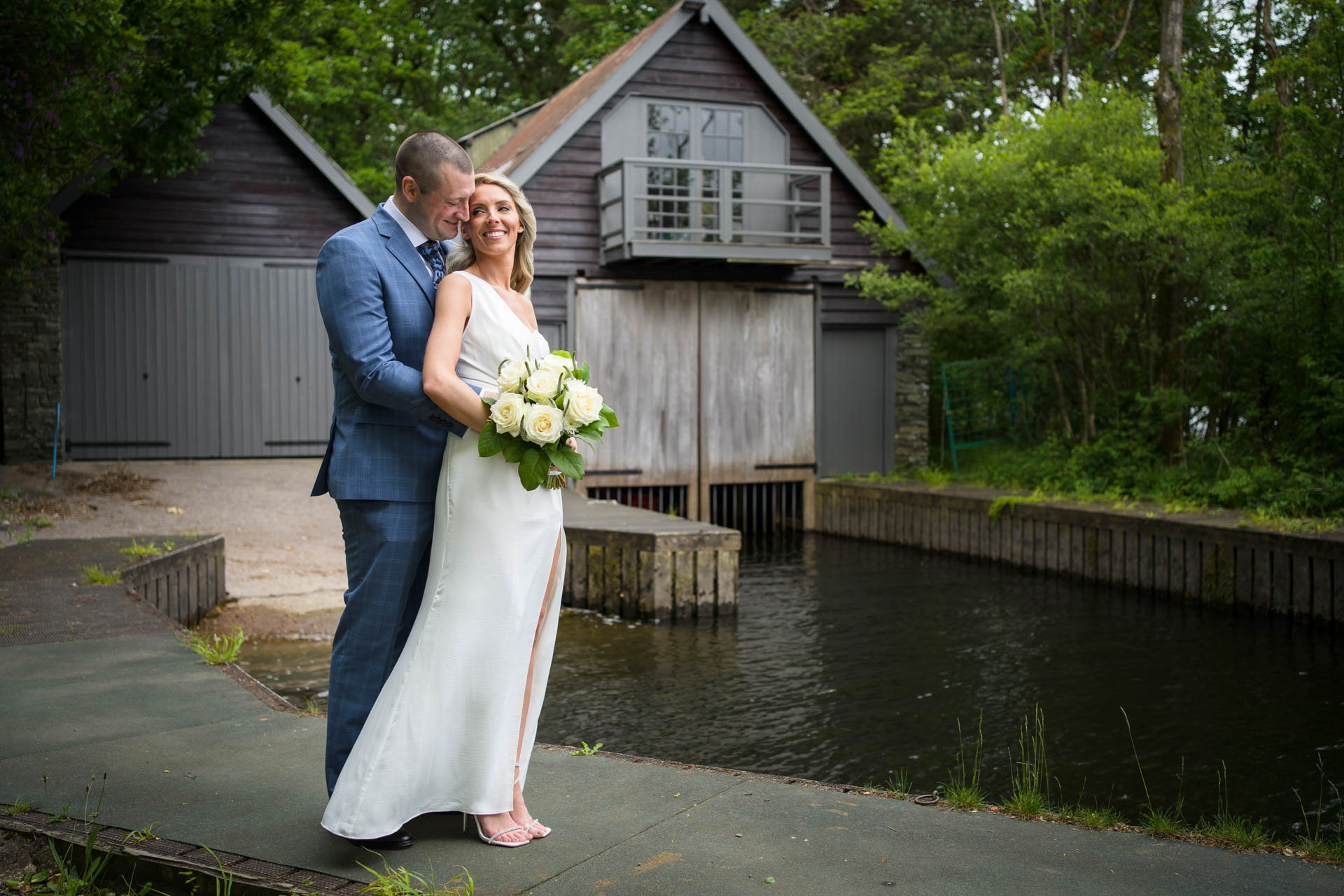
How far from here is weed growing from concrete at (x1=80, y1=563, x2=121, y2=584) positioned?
6.67 m

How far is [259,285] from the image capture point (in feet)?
46.5

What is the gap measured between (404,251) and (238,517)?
8602mm

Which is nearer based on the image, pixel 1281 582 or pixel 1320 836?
pixel 1320 836

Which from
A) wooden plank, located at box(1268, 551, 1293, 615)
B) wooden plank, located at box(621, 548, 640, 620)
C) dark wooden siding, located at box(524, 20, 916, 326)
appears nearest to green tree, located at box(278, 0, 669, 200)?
dark wooden siding, located at box(524, 20, 916, 326)

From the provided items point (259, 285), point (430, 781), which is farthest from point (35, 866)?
point (259, 285)

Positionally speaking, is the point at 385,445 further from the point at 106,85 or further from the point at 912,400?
the point at 912,400

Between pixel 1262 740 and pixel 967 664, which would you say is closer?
pixel 1262 740

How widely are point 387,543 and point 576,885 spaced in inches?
38.1

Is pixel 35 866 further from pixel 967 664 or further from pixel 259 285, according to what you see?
pixel 259 285

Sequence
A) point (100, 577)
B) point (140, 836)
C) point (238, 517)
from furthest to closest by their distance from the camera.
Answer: point (238, 517) < point (100, 577) < point (140, 836)

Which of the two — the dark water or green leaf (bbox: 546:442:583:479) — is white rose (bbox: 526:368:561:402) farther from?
the dark water

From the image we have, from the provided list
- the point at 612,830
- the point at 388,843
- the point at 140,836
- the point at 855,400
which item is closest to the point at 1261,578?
the point at 855,400

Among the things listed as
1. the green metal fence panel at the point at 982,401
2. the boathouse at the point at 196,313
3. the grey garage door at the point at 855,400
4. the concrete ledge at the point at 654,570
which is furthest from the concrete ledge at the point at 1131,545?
the boathouse at the point at 196,313

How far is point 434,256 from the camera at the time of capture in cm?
318
